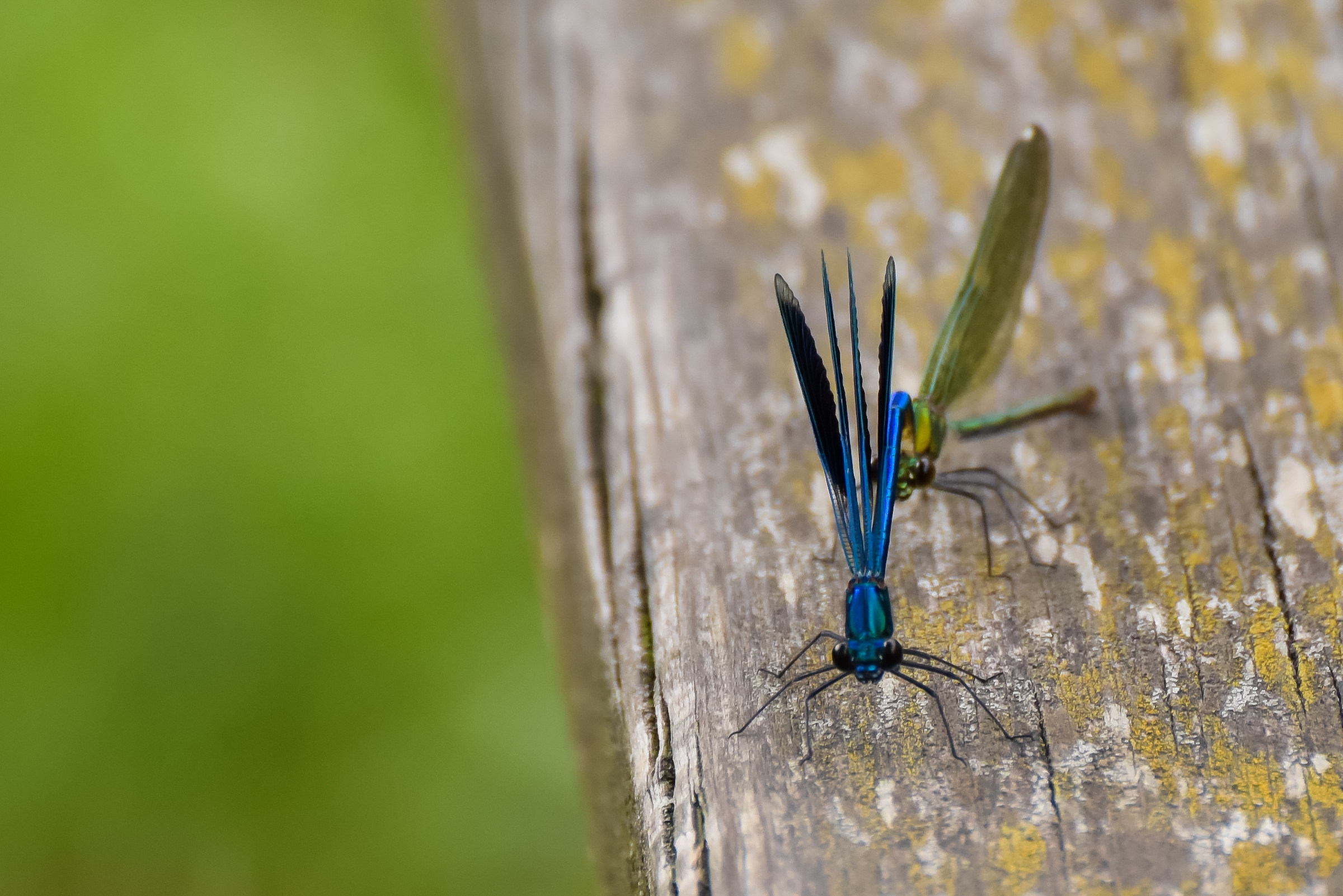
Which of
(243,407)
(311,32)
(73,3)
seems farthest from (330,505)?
(73,3)

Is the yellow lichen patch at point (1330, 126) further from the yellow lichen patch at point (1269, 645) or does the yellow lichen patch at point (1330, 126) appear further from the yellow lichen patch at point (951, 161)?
the yellow lichen patch at point (1269, 645)

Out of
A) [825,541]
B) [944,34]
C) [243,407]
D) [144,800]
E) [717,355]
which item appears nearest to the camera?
[825,541]

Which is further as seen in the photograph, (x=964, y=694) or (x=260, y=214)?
(x=260, y=214)

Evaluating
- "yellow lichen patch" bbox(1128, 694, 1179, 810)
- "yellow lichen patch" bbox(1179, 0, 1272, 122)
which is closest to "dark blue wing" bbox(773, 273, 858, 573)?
"yellow lichen patch" bbox(1128, 694, 1179, 810)

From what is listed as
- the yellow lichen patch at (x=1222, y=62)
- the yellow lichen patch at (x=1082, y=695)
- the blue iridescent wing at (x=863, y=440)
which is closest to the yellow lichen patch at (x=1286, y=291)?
the yellow lichen patch at (x=1222, y=62)

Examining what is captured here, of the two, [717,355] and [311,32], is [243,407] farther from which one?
[717,355]

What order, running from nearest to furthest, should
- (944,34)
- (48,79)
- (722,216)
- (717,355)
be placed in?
(717,355), (722,216), (944,34), (48,79)

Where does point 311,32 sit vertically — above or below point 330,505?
above

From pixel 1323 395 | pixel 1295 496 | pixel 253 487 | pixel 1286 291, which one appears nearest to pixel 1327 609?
pixel 1295 496
